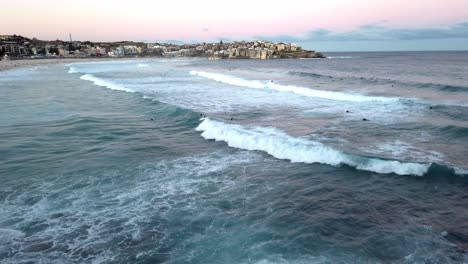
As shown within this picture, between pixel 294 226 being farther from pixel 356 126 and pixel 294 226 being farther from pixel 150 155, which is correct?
pixel 356 126

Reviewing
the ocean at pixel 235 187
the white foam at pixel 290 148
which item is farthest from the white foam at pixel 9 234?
the white foam at pixel 290 148

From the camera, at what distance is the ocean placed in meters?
8.39

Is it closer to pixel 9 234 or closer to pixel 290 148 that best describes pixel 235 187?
pixel 290 148

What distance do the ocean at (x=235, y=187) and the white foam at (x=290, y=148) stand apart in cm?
6

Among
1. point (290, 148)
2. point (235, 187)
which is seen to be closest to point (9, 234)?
point (235, 187)

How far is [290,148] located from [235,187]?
4.25m

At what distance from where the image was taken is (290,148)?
1536cm

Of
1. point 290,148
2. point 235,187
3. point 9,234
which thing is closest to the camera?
point 9,234

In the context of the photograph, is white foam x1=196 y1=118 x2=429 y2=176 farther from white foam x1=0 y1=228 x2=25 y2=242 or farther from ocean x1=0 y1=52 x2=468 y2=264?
white foam x1=0 y1=228 x2=25 y2=242

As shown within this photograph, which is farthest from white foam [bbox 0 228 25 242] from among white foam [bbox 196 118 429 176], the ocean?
white foam [bbox 196 118 429 176]

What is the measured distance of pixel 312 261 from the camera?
25.5 feet

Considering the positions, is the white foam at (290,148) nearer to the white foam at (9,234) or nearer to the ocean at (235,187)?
the ocean at (235,187)

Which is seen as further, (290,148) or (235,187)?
(290,148)

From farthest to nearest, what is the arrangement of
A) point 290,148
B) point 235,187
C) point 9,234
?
point 290,148 → point 235,187 → point 9,234
